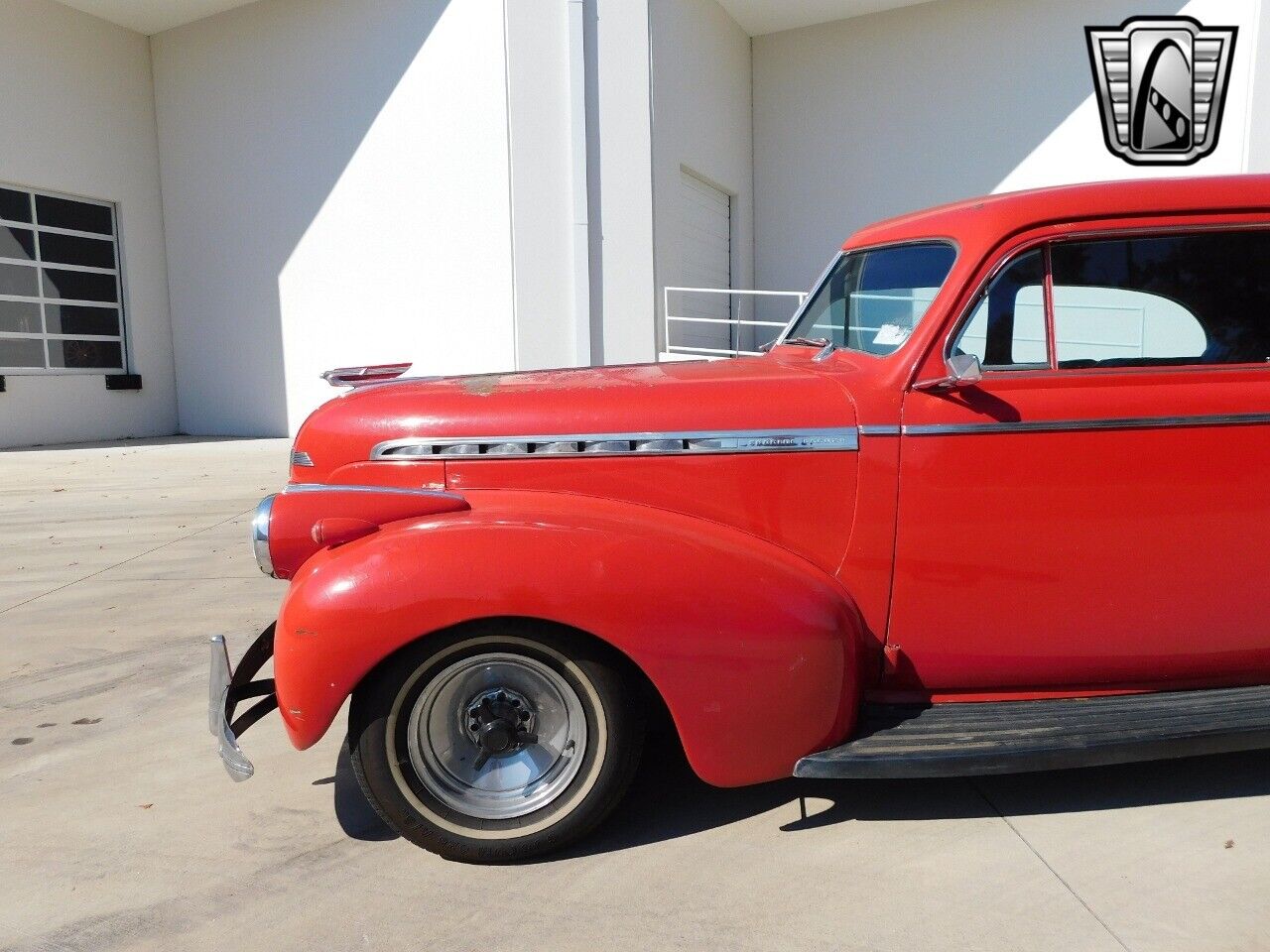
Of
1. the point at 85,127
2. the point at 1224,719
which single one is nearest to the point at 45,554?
the point at 1224,719

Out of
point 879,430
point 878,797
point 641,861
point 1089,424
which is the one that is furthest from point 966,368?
point 641,861

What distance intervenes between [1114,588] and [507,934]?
185 centimetres

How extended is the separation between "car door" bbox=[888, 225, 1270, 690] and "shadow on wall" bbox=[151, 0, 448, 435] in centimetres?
1069

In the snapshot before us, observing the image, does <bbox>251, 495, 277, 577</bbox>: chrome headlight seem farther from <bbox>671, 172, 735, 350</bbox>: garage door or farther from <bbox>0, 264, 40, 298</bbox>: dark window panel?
<bbox>0, 264, 40, 298</bbox>: dark window panel

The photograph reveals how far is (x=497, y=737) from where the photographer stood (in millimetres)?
2557

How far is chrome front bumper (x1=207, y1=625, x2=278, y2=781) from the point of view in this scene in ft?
8.24

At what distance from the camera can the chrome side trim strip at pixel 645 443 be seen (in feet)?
8.82

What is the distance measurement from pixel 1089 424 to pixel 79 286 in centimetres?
1418

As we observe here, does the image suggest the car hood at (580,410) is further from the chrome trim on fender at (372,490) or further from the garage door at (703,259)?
the garage door at (703,259)

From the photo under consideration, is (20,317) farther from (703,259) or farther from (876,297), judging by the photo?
(876,297)

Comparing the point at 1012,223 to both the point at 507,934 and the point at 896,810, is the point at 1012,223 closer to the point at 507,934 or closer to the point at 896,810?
the point at 896,810

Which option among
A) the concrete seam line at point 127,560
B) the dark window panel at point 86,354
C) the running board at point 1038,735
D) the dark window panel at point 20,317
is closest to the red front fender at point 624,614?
the running board at point 1038,735

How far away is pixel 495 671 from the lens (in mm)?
2584
